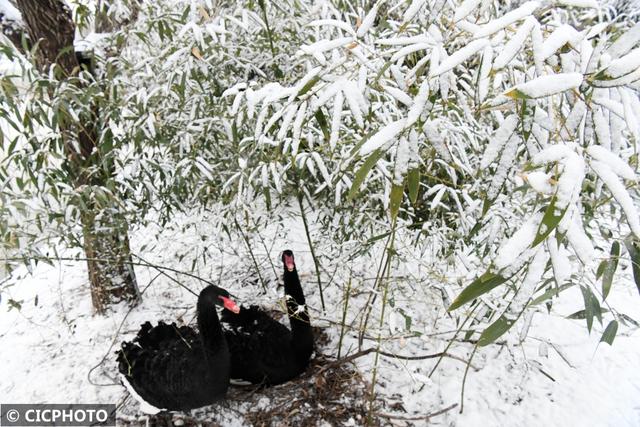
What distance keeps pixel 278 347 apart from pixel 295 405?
0.87 feet

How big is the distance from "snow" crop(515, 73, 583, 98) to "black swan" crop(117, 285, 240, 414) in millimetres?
1421

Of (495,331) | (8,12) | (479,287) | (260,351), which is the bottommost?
(260,351)

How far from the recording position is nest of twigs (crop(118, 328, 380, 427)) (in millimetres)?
1751

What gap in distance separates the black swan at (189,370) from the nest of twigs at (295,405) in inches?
6.9

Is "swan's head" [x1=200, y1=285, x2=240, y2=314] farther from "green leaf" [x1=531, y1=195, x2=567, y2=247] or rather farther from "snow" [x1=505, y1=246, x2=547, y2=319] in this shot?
"green leaf" [x1=531, y1=195, x2=567, y2=247]

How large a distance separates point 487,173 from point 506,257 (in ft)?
3.94

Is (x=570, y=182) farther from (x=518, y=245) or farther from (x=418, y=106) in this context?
(x=418, y=106)

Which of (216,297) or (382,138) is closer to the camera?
(382,138)

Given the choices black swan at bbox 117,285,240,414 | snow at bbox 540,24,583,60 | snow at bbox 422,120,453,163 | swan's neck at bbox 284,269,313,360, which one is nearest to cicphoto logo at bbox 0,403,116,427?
black swan at bbox 117,285,240,414

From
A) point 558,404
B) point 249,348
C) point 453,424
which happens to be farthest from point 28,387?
point 558,404

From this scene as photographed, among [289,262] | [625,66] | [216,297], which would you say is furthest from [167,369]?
[625,66]

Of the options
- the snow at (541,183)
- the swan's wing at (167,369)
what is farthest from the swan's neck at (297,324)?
the snow at (541,183)

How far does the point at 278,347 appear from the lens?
1.86 metres

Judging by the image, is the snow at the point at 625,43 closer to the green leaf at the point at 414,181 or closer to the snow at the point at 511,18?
the snow at the point at 511,18
